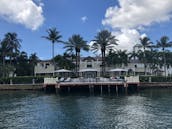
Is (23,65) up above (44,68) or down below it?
above

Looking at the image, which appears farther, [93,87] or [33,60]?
[33,60]

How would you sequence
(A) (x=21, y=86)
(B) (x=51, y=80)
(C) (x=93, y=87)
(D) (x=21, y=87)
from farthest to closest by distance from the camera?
1. (A) (x=21, y=86)
2. (D) (x=21, y=87)
3. (B) (x=51, y=80)
4. (C) (x=93, y=87)

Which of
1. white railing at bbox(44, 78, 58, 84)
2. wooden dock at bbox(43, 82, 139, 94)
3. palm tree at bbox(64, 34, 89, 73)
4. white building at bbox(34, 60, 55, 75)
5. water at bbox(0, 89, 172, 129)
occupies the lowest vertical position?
water at bbox(0, 89, 172, 129)

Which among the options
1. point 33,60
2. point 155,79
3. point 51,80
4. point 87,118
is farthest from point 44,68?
point 87,118

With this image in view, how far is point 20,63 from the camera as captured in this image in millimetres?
102750

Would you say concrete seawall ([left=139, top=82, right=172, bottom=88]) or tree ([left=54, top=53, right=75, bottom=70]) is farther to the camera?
tree ([left=54, top=53, right=75, bottom=70])

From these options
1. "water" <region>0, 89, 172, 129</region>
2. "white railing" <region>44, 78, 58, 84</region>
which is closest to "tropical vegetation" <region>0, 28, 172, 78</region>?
"white railing" <region>44, 78, 58, 84</region>

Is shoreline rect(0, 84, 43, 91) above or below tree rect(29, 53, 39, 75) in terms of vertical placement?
below

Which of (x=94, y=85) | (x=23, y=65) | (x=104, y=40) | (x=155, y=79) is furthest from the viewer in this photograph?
(x=23, y=65)

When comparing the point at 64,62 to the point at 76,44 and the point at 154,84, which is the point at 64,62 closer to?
the point at 76,44

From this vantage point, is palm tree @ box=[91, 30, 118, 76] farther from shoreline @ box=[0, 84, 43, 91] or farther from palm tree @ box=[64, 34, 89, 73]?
shoreline @ box=[0, 84, 43, 91]

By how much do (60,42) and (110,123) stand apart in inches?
2733

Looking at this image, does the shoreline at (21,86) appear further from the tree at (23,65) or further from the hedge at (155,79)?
the tree at (23,65)

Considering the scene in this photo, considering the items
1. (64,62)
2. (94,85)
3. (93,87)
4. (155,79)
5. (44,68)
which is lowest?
(93,87)
